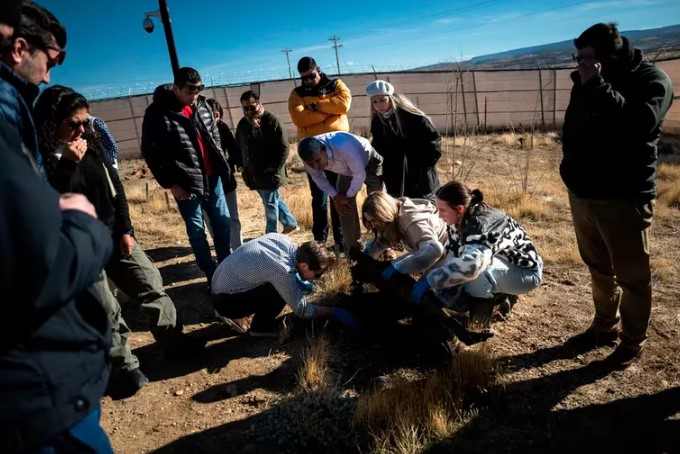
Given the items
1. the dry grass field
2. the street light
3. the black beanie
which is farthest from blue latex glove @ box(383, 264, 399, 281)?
the street light

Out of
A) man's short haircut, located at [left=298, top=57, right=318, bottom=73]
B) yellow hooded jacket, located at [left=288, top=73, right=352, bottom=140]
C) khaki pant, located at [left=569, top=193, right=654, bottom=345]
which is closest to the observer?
khaki pant, located at [left=569, top=193, right=654, bottom=345]

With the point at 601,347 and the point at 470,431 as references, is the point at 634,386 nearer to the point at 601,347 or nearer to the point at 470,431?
the point at 601,347

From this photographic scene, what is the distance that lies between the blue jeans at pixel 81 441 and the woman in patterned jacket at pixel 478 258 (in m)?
2.05

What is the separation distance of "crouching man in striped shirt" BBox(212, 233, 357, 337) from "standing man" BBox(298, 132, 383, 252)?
0.82 meters

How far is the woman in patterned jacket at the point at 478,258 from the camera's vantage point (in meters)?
2.90

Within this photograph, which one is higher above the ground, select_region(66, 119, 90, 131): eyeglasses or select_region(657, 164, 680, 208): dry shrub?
select_region(66, 119, 90, 131): eyeglasses

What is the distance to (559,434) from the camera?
2.47 metres

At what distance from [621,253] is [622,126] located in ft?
2.24

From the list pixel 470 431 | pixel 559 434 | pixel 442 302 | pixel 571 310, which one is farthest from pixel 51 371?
pixel 571 310

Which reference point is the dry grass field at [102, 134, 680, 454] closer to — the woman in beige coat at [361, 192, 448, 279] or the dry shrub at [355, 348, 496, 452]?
the dry shrub at [355, 348, 496, 452]

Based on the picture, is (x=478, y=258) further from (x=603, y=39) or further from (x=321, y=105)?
(x=321, y=105)

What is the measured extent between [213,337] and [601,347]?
8.76 ft

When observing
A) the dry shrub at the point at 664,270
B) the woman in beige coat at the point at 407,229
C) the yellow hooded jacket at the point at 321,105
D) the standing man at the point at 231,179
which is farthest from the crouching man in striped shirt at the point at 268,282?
the dry shrub at the point at 664,270

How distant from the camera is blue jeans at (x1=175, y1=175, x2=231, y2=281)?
3900 mm
